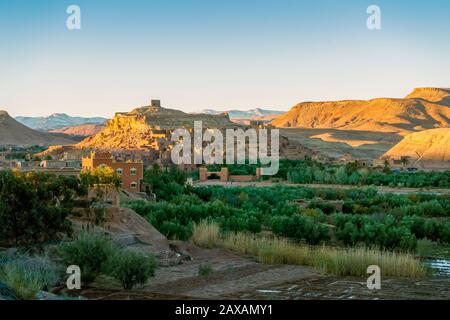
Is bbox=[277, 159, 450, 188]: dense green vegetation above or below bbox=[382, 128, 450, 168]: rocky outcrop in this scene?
below

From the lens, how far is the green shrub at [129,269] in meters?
13.7

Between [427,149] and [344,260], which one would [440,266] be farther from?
[427,149]

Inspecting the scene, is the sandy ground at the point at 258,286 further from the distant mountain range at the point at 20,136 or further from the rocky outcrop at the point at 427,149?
the distant mountain range at the point at 20,136

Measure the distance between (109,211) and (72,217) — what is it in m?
1.38

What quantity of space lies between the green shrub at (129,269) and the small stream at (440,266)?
7006 millimetres

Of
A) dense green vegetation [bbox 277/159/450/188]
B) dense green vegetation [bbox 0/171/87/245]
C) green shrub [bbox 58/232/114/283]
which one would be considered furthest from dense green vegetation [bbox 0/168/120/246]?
dense green vegetation [bbox 277/159/450/188]

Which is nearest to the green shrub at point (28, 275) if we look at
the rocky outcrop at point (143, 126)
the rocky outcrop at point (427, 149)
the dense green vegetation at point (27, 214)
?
the dense green vegetation at point (27, 214)

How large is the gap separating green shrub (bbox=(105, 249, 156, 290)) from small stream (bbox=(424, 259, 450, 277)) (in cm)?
701

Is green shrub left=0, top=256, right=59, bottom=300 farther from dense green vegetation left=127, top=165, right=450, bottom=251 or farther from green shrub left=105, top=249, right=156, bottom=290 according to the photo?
dense green vegetation left=127, top=165, right=450, bottom=251

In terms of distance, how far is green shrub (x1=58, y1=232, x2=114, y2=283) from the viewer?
1429 cm

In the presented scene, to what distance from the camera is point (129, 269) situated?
1365cm

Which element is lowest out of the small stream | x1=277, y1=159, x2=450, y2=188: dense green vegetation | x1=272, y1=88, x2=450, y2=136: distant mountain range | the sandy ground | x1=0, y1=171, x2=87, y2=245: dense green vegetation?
x1=277, y1=159, x2=450, y2=188: dense green vegetation

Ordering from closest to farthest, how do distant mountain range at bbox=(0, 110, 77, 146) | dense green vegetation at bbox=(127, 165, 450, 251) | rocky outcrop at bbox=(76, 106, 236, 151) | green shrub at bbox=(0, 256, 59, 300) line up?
green shrub at bbox=(0, 256, 59, 300), dense green vegetation at bbox=(127, 165, 450, 251), rocky outcrop at bbox=(76, 106, 236, 151), distant mountain range at bbox=(0, 110, 77, 146)
